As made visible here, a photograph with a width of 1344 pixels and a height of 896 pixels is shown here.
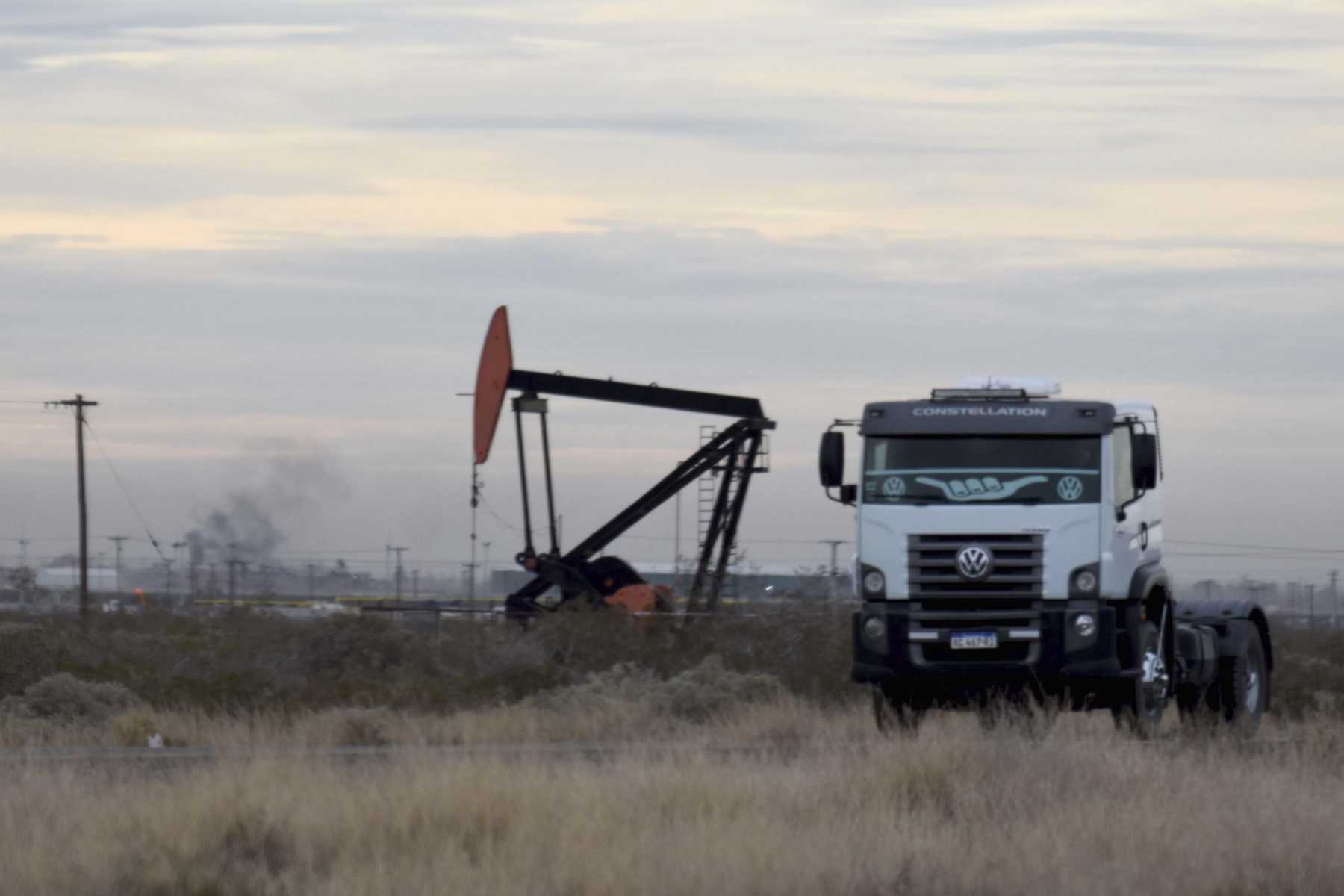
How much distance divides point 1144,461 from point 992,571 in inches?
75.7

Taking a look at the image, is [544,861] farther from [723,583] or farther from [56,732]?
[723,583]

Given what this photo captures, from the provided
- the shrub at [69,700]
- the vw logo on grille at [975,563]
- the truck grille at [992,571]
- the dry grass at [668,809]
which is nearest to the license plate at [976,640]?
the truck grille at [992,571]

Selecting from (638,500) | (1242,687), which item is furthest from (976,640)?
(638,500)

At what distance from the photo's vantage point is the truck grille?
61.0ft

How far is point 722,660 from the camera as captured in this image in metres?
31.9

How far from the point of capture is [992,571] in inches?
732

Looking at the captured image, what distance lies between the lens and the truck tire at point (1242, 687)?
75.5ft

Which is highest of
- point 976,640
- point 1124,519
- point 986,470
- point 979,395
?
point 979,395

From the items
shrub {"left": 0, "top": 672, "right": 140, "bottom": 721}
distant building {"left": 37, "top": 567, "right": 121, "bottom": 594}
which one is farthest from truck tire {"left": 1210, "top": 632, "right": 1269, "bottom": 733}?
distant building {"left": 37, "top": 567, "right": 121, "bottom": 594}

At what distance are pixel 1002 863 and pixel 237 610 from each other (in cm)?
4029

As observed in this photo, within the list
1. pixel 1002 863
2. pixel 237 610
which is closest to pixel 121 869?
pixel 1002 863

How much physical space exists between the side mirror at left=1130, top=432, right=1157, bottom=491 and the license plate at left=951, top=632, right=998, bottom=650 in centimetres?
216

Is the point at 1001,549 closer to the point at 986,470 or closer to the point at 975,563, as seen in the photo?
the point at 975,563

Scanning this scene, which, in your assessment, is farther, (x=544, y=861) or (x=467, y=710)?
(x=467, y=710)
